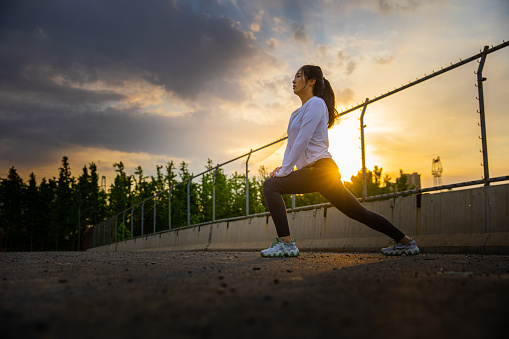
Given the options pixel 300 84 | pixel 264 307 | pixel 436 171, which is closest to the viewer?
pixel 264 307

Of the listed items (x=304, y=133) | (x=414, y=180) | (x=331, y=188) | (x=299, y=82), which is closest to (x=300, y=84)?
(x=299, y=82)

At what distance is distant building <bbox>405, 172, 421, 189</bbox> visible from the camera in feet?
21.0

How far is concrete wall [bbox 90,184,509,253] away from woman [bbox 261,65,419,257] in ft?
2.74

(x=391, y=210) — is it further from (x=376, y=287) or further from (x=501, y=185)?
(x=376, y=287)

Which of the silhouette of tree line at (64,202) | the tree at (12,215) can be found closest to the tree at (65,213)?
the silhouette of tree line at (64,202)

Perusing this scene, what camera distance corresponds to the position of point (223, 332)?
1.59m

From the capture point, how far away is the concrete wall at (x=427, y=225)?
5.39 m

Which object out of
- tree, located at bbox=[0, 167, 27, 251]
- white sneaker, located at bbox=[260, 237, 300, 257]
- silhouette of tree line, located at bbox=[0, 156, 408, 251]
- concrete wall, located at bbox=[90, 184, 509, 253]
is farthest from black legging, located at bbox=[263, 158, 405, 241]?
tree, located at bbox=[0, 167, 27, 251]

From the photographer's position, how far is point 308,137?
523 centimetres

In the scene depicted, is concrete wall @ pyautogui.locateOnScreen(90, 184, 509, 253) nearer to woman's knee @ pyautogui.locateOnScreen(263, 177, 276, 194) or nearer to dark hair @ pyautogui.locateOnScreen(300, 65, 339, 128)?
dark hair @ pyautogui.locateOnScreen(300, 65, 339, 128)

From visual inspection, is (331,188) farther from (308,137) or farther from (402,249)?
(402,249)

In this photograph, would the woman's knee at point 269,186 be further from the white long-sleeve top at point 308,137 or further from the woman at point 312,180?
the white long-sleeve top at point 308,137

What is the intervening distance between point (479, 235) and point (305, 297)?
13.4ft

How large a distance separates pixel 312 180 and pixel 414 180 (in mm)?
2029
